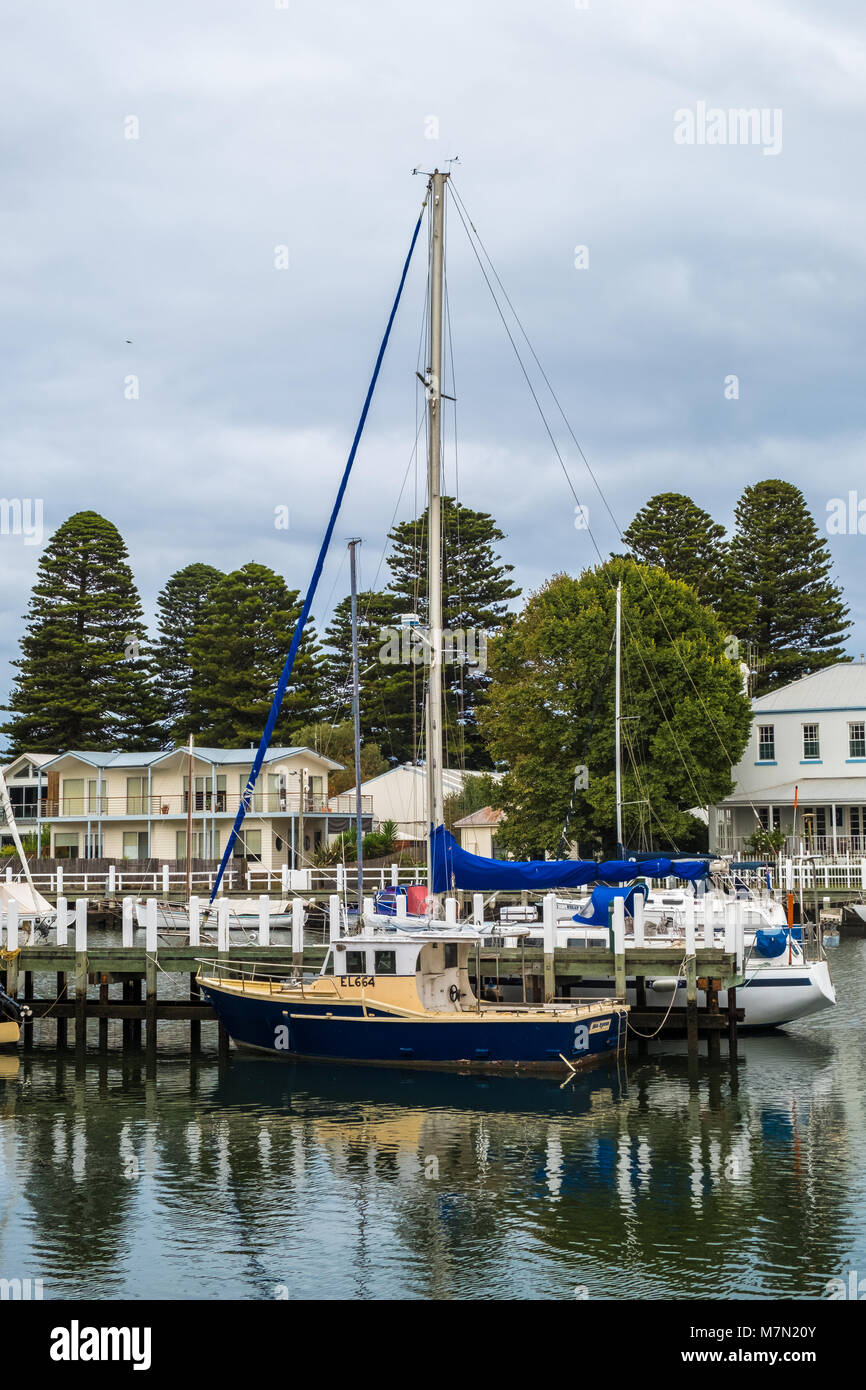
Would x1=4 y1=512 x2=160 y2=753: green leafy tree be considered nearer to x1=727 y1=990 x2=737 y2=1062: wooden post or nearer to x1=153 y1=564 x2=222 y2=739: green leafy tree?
x1=153 y1=564 x2=222 y2=739: green leafy tree

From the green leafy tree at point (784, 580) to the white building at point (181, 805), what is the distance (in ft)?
119

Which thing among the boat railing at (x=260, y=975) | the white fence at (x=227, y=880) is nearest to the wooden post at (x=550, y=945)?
the boat railing at (x=260, y=975)

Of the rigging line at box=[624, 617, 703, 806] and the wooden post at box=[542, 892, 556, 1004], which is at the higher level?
the rigging line at box=[624, 617, 703, 806]

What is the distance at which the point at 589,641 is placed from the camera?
202 feet

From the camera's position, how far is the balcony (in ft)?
227

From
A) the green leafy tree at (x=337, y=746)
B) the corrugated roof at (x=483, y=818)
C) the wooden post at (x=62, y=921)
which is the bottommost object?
the wooden post at (x=62, y=921)

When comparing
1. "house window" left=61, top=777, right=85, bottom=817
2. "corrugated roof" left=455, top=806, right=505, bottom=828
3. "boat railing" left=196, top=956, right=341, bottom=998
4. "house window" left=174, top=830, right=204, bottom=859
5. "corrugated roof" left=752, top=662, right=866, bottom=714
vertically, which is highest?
"corrugated roof" left=752, top=662, right=866, bottom=714

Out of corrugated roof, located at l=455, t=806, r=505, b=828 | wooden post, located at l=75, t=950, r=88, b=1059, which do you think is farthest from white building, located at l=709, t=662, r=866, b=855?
wooden post, located at l=75, t=950, r=88, b=1059

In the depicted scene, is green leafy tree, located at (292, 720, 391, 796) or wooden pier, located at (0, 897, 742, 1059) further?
green leafy tree, located at (292, 720, 391, 796)

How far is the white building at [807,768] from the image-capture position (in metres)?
65.8

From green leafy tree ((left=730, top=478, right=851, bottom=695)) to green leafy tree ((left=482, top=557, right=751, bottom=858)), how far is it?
103 feet

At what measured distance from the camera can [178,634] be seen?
341 ft

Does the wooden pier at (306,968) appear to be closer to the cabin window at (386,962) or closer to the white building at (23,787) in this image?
the cabin window at (386,962)
